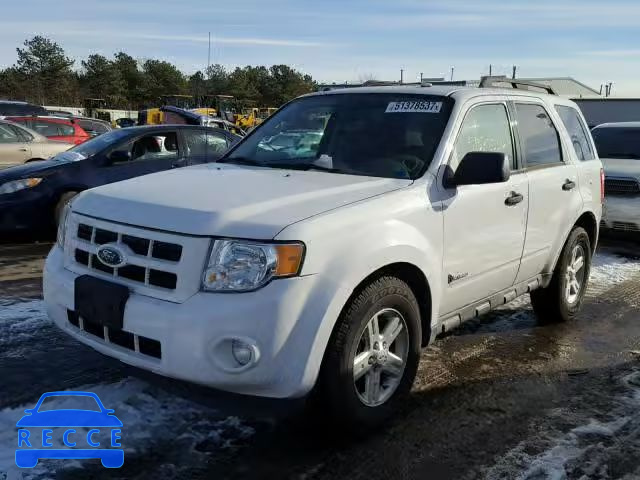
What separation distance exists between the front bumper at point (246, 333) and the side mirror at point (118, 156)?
568cm

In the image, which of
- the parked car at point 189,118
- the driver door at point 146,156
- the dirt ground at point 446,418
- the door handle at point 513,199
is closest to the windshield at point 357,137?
the door handle at point 513,199

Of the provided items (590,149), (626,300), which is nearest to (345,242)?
(590,149)

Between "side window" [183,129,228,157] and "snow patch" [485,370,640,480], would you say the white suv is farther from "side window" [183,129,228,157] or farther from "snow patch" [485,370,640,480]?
"side window" [183,129,228,157]

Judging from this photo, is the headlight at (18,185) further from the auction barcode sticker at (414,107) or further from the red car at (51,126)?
the red car at (51,126)

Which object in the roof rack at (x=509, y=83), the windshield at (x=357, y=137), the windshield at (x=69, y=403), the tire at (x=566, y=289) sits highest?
the roof rack at (x=509, y=83)

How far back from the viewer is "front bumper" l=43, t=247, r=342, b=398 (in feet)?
9.38

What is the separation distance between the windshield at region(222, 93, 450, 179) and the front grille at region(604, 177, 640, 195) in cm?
572

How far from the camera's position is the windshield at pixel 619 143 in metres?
10.0

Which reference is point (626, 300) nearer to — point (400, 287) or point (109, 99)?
point (400, 287)

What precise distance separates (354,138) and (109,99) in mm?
74966

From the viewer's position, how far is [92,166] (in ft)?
27.0

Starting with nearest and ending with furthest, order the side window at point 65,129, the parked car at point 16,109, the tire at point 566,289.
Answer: the tire at point 566,289
the side window at point 65,129
the parked car at point 16,109

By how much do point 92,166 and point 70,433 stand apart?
18.0ft

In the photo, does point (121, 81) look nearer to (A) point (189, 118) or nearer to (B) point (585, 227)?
(A) point (189, 118)
